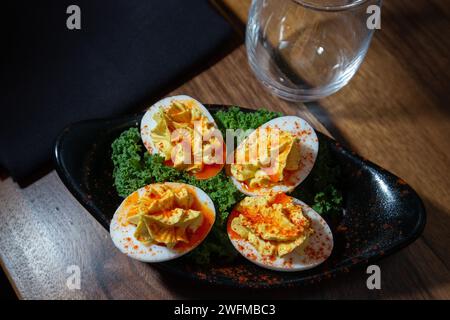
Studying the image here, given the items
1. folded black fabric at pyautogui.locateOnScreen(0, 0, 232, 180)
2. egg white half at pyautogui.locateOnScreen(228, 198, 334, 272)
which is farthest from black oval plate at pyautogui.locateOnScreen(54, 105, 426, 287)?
folded black fabric at pyautogui.locateOnScreen(0, 0, 232, 180)

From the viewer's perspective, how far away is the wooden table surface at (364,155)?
1.52 meters

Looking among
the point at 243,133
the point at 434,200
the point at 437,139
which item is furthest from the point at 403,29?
the point at 243,133

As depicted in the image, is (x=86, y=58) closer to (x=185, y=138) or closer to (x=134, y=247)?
(x=185, y=138)

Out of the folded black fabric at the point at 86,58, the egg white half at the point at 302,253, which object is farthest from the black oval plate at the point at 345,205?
the folded black fabric at the point at 86,58

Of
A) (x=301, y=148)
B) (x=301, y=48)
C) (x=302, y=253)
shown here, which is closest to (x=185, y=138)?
(x=301, y=148)

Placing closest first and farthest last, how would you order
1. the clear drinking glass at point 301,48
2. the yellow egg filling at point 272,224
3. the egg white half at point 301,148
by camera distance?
1. the yellow egg filling at point 272,224
2. the egg white half at point 301,148
3. the clear drinking glass at point 301,48

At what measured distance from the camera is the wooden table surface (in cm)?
152

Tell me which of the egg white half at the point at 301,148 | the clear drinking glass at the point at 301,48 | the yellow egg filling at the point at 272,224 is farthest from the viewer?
the clear drinking glass at the point at 301,48

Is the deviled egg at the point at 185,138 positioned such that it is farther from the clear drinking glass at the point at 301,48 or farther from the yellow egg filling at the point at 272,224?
the clear drinking glass at the point at 301,48

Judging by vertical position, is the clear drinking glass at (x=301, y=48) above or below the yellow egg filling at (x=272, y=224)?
above

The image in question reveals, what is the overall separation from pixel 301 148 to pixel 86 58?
883 mm

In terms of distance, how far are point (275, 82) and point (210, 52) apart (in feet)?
0.91

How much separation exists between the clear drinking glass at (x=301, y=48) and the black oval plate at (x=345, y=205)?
24 centimetres

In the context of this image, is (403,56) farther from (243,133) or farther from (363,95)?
(243,133)
